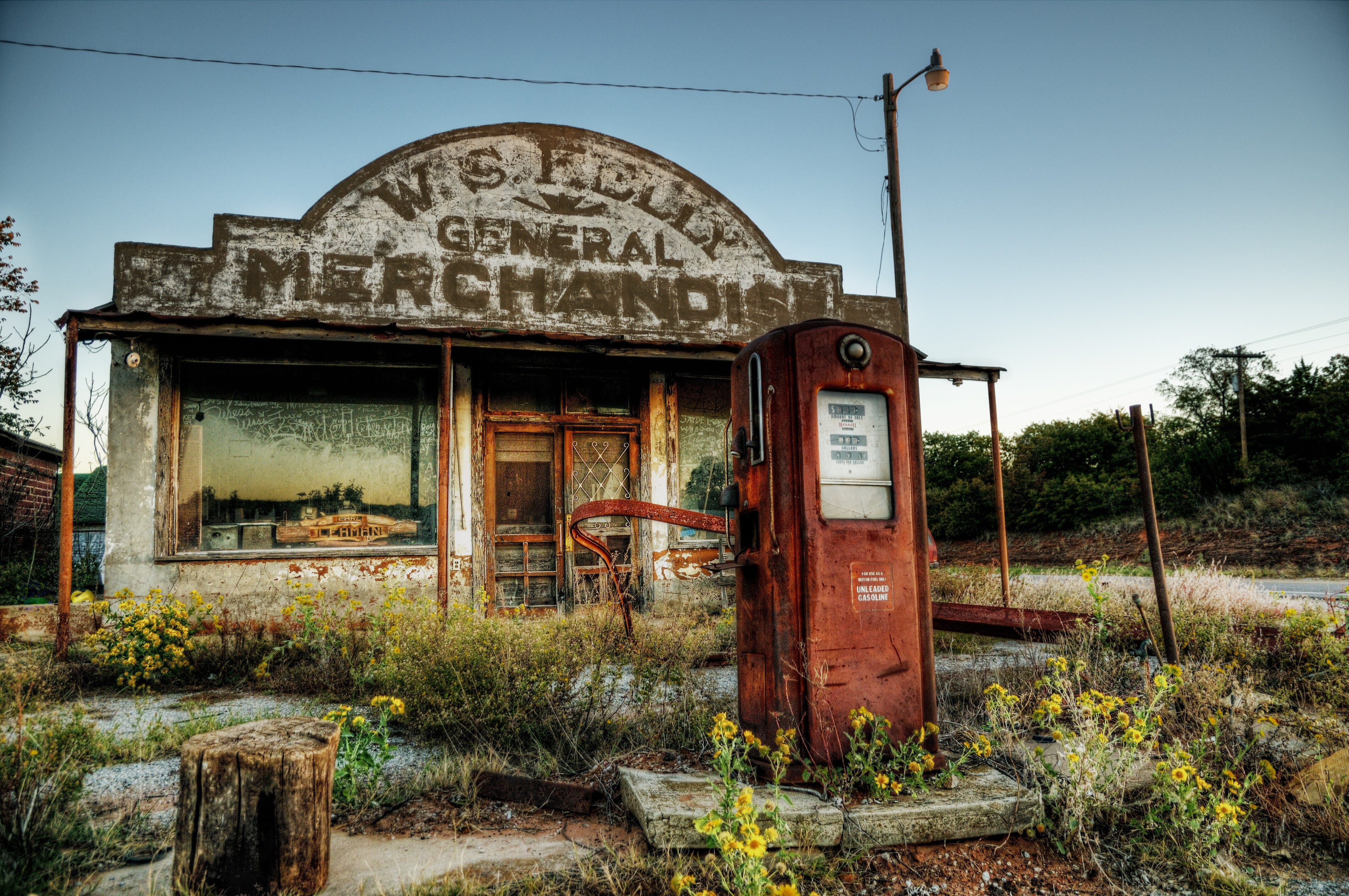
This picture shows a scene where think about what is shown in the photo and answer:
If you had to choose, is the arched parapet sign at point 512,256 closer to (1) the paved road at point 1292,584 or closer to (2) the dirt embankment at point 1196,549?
(1) the paved road at point 1292,584

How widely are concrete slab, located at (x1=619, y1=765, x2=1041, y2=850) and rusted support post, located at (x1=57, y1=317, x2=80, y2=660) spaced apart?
6079mm

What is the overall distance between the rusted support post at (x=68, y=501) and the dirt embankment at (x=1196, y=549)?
10.9 metres

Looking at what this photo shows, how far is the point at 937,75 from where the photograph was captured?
10367 millimetres

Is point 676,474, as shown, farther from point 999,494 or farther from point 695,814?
point 695,814

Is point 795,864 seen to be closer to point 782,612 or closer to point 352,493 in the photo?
point 782,612

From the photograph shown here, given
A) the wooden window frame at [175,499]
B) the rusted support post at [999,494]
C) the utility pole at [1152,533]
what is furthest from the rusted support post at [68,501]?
the rusted support post at [999,494]

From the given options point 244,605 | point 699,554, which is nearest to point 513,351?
point 699,554

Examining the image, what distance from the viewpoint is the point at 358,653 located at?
619 cm

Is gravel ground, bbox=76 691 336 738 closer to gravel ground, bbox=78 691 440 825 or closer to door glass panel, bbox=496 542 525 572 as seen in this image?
gravel ground, bbox=78 691 440 825

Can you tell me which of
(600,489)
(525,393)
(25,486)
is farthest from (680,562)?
(25,486)

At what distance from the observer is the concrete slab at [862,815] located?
2756 millimetres

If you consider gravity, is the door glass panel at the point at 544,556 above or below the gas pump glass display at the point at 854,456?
below

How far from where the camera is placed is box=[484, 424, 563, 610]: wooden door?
902 centimetres

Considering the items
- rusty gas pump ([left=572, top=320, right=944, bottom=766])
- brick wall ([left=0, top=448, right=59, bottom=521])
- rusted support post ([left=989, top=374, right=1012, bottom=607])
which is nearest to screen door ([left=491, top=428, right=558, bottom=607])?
rusted support post ([left=989, top=374, right=1012, bottom=607])
